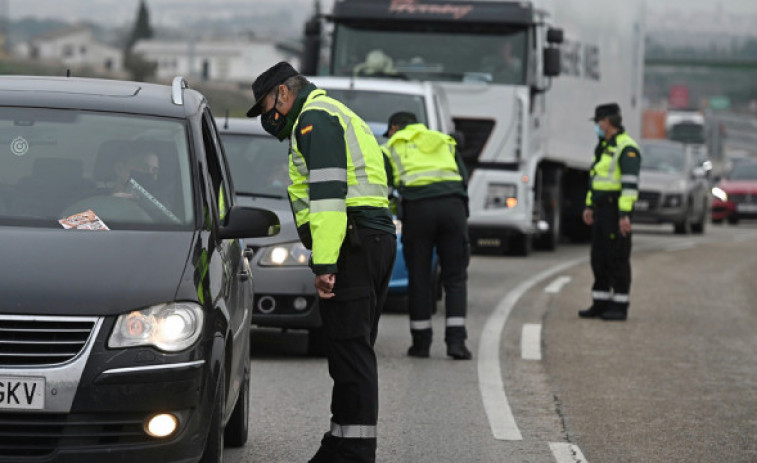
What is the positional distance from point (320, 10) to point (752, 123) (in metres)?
151

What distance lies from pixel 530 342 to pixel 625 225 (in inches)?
84.4

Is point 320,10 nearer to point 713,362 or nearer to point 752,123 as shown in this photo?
point 713,362

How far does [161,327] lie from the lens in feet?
18.3

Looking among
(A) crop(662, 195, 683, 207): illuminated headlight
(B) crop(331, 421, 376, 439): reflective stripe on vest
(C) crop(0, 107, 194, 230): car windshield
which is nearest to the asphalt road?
(B) crop(331, 421, 376, 439): reflective stripe on vest

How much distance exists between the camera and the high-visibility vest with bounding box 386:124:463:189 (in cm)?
1145

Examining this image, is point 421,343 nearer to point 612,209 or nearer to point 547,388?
point 547,388

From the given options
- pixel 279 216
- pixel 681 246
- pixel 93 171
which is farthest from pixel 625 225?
pixel 681 246

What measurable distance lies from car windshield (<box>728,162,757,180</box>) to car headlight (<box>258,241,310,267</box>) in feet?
105

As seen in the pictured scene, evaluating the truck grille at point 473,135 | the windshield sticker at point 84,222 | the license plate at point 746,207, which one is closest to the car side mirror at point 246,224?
the windshield sticker at point 84,222

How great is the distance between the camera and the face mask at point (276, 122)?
6.57m

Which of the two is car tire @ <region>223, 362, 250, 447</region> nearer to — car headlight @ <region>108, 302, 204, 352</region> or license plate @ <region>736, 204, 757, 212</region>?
car headlight @ <region>108, 302, 204, 352</region>

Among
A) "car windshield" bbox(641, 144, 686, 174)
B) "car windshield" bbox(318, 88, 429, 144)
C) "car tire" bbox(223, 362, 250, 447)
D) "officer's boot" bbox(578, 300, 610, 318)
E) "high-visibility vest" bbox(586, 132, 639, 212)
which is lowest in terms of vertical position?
"car windshield" bbox(641, 144, 686, 174)

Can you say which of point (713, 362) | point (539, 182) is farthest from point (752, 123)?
point (713, 362)

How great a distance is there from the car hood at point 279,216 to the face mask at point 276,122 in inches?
142
